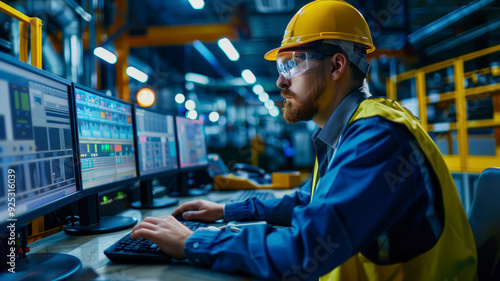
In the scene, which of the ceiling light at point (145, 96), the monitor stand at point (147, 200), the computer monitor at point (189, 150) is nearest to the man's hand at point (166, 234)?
the monitor stand at point (147, 200)

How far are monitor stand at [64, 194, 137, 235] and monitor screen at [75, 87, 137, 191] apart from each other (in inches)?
3.9

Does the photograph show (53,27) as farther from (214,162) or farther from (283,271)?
(283,271)

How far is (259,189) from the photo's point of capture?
2.23m

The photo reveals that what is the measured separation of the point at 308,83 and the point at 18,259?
1.03 m

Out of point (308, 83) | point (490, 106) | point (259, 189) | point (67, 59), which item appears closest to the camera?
point (308, 83)

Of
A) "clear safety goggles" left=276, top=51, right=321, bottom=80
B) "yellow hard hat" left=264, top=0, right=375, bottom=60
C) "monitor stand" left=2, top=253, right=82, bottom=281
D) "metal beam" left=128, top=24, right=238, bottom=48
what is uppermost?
"metal beam" left=128, top=24, right=238, bottom=48

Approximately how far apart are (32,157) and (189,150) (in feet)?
4.54

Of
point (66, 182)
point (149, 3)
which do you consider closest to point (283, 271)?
point (66, 182)

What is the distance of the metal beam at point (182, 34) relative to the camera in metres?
4.23

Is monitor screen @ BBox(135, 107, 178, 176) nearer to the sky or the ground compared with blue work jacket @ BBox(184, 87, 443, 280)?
nearer to the sky

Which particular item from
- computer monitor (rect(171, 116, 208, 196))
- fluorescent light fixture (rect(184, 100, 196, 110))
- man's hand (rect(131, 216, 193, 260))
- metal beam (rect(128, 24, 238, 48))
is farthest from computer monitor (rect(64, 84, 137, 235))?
fluorescent light fixture (rect(184, 100, 196, 110))

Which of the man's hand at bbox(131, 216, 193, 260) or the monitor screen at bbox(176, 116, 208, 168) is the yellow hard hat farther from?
the monitor screen at bbox(176, 116, 208, 168)

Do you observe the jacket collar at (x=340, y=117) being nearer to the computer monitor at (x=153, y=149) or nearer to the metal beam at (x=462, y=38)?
the computer monitor at (x=153, y=149)

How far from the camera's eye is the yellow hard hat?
3.45ft
